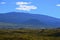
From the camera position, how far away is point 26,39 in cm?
4184

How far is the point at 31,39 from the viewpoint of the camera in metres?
42.2

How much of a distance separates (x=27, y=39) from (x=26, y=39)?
38 centimetres

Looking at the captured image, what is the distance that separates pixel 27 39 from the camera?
42.2 m

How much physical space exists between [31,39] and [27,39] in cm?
89

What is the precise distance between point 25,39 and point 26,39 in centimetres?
31

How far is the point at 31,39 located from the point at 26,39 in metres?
1.18

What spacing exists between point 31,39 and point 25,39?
134 centimetres

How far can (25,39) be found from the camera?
42.1m
